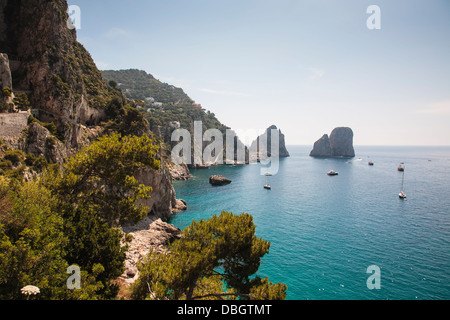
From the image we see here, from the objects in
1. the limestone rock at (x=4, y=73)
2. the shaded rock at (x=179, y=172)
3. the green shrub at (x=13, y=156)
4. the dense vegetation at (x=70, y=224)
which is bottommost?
the shaded rock at (x=179, y=172)

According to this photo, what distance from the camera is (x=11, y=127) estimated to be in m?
23.4

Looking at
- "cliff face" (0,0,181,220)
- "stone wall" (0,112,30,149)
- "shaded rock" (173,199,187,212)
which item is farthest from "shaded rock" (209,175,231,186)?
"stone wall" (0,112,30,149)

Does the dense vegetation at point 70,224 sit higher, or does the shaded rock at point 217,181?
the dense vegetation at point 70,224

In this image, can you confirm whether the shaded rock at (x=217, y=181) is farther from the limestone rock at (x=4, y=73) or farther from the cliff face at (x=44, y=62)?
the limestone rock at (x=4, y=73)

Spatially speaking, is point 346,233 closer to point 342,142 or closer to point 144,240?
point 144,240

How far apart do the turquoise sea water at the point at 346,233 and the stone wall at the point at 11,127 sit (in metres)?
26.9

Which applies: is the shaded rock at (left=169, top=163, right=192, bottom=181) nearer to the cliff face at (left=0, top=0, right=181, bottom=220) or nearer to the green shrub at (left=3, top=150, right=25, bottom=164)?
A: the cliff face at (left=0, top=0, right=181, bottom=220)

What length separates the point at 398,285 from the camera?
24656 millimetres

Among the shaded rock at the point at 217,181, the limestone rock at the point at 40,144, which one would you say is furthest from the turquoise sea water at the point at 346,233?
the limestone rock at the point at 40,144

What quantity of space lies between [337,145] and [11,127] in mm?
194010

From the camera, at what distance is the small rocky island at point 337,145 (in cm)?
17775

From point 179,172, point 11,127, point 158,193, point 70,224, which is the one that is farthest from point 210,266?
point 179,172

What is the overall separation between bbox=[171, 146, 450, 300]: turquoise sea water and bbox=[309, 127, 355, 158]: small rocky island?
110m
